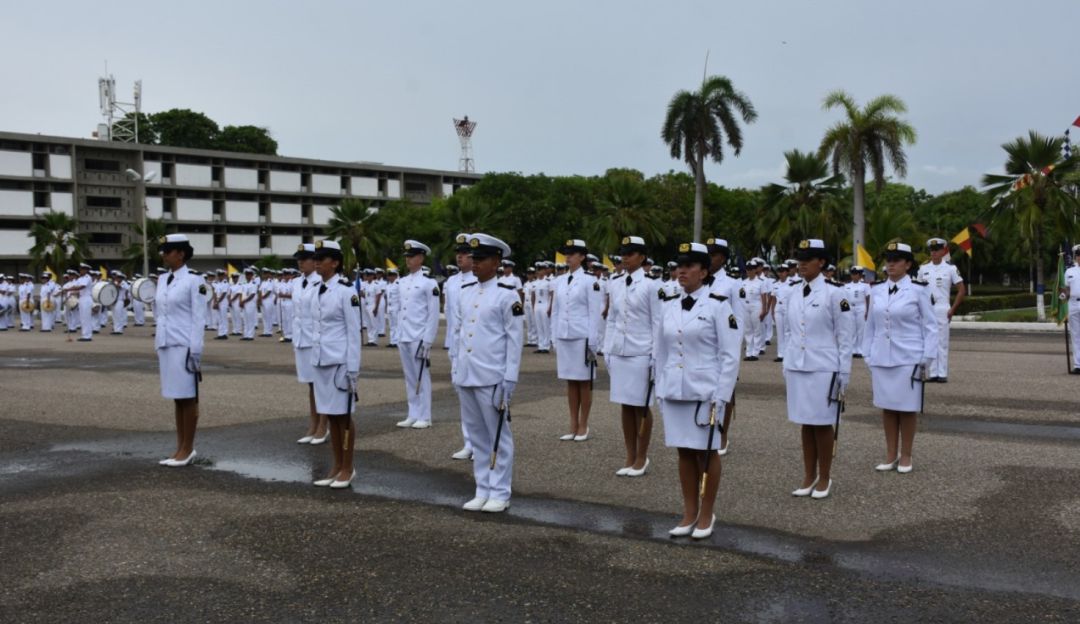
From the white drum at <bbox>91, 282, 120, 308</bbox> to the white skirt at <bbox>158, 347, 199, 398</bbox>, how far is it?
20338 mm

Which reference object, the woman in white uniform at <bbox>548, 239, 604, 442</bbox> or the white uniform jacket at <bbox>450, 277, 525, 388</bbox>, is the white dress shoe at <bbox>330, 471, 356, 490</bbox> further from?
the woman in white uniform at <bbox>548, 239, 604, 442</bbox>

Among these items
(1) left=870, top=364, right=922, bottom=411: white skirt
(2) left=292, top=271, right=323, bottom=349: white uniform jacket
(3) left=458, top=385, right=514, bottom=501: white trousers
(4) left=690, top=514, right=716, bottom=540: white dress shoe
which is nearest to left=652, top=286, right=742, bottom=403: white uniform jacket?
(4) left=690, top=514, right=716, bottom=540: white dress shoe

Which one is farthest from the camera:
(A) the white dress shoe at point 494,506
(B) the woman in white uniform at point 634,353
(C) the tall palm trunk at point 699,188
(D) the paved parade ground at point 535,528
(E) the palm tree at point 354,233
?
(E) the palm tree at point 354,233

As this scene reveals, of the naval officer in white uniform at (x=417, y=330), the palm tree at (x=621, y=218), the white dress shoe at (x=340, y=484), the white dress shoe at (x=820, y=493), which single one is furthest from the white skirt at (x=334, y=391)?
the palm tree at (x=621, y=218)

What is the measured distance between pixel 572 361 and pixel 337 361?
317cm

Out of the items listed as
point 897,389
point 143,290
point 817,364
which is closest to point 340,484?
point 817,364

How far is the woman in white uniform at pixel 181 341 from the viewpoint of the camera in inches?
368

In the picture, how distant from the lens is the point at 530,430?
1106cm

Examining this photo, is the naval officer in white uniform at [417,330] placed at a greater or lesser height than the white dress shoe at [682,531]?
greater

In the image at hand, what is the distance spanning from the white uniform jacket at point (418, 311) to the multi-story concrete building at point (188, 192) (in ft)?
210

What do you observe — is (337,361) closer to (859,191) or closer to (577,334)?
(577,334)

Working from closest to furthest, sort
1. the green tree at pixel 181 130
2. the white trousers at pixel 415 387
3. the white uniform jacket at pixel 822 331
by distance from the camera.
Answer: the white uniform jacket at pixel 822 331 → the white trousers at pixel 415 387 → the green tree at pixel 181 130

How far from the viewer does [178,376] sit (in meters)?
9.34

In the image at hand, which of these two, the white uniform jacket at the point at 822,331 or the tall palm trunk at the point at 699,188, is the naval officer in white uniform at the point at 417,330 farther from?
the tall palm trunk at the point at 699,188
